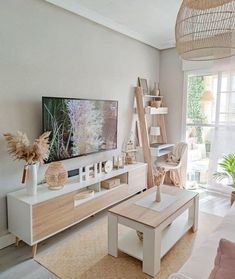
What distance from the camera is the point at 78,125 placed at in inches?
114

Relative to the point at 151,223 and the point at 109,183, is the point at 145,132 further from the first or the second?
the point at 151,223

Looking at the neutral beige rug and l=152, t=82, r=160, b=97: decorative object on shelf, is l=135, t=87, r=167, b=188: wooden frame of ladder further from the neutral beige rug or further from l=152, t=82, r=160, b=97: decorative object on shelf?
the neutral beige rug

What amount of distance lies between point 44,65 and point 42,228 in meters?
1.70

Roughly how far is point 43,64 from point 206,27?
175 cm

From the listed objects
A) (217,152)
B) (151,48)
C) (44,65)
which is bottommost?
(217,152)

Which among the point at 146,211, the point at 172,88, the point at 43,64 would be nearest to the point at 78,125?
the point at 43,64

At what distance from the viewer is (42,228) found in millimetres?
2207

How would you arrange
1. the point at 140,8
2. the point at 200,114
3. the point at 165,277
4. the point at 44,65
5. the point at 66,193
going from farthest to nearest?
the point at 200,114 → the point at 140,8 → the point at 44,65 → the point at 66,193 → the point at 165,277

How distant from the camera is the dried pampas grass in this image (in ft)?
7.09

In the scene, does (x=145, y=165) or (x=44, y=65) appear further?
(x=145, y=165)

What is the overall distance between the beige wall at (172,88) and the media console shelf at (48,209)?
1.97 meters

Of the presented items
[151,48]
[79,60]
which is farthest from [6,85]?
[151,48]

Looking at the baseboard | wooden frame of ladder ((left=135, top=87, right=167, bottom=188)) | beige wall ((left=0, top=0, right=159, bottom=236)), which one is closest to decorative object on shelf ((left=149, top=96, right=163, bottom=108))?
wooden frame of ladder ((left=135, top=87, right=167, bottom=188))

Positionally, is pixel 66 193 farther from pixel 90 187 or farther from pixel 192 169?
pixel 192 169
